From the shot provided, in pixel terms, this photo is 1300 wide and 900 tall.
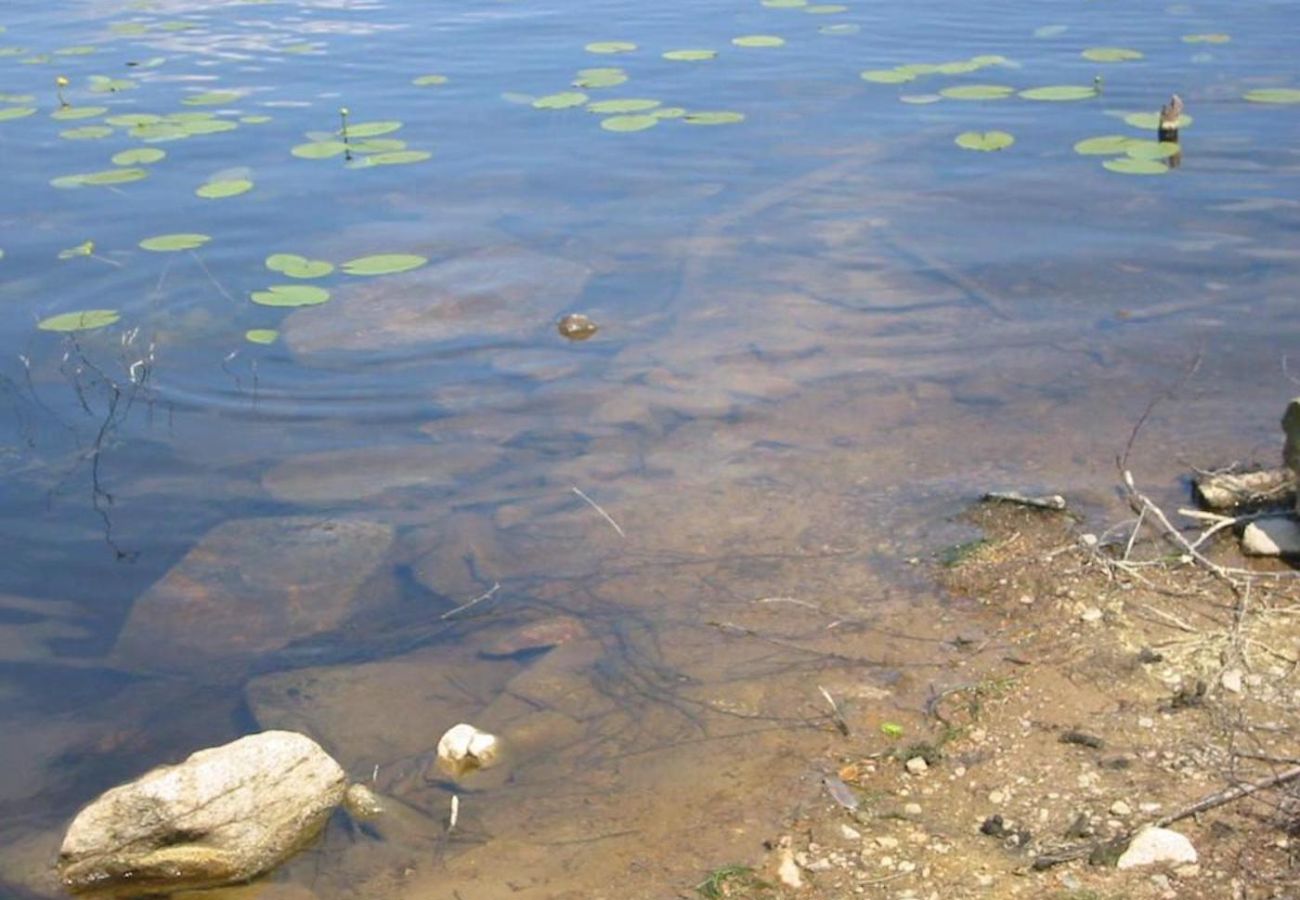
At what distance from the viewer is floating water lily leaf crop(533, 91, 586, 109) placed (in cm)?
951

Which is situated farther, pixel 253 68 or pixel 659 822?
pixel 253 68

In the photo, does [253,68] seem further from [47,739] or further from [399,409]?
[47,739]

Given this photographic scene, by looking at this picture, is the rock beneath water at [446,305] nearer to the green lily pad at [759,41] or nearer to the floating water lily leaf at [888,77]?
the floating water lily leaf at [888,77]

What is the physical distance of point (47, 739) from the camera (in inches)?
166

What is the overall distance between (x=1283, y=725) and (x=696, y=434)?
2.54 m

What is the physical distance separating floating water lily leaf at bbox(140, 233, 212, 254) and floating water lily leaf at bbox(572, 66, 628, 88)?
9.63ft

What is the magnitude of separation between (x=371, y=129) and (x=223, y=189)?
129 centimetres

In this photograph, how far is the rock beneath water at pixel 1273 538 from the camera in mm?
4371

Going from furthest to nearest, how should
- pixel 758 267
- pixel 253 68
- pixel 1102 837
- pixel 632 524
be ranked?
1. pixel 253 68
2. pixel 758 267
3. pixel 632 524
4. pixel 1102 837

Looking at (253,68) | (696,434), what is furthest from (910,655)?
(253,68)

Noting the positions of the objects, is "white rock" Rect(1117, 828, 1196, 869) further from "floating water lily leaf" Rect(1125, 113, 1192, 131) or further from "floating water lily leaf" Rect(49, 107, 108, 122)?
"floating water lily leaf" Rect(49, 107, 108, 122)

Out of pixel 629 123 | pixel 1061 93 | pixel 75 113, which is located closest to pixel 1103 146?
pixel 1061 93

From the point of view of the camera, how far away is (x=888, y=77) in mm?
9805

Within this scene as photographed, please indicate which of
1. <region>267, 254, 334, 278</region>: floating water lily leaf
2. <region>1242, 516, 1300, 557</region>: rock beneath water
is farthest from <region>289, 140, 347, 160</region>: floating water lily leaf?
<region>1242, 516, 1300, 557</region>: rock beneath water
